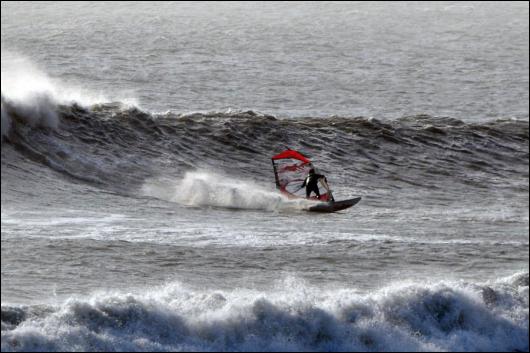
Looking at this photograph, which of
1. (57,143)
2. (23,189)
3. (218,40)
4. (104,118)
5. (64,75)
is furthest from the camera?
(218,40)

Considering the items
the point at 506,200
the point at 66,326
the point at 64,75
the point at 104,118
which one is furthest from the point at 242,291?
the point at 64,75

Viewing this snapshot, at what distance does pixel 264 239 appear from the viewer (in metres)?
25.7

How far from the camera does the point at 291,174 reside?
34.2m

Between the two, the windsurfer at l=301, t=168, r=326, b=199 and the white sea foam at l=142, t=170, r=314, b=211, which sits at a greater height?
the windsurfer at l=301, t=168, r=326, b=199

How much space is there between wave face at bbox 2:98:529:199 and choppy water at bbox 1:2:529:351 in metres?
0.11

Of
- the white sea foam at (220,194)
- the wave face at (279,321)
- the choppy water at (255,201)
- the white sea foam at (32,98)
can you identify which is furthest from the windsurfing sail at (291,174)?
the wave face at (279,321)

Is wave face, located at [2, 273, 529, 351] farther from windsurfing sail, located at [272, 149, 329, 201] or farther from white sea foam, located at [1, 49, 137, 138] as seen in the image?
white sea foam, located at [1, 49, 137, 138]

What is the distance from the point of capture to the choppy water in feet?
64.3

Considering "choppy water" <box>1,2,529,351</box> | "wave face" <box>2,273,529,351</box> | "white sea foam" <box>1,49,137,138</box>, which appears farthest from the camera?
"white sea foam" <box>1,49,137,138</box>

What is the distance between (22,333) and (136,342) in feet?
5.73

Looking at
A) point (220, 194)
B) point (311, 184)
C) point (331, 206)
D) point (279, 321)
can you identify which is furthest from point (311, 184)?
point (279, 321)

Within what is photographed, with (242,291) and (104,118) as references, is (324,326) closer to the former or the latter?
(242,291)

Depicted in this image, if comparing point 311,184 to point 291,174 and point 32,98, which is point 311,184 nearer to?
point 291,174

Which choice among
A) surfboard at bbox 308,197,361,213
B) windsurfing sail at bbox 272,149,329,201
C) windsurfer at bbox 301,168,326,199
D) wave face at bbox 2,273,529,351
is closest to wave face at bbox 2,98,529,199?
windsurfing sail at bbox 272,149,329,201
